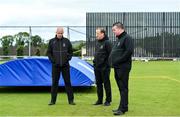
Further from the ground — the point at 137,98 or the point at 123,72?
the point at 123,72

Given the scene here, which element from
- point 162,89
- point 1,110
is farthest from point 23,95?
point 162,89

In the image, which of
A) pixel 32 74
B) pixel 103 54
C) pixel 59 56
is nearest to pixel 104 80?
pixel 103 54

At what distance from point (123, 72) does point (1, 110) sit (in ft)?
8.98

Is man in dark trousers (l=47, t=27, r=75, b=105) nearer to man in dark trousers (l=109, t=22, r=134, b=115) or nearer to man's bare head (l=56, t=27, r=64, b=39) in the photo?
man's bare head (l=56, t=27, r=64, b=39)

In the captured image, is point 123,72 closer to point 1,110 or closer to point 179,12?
point 1,110

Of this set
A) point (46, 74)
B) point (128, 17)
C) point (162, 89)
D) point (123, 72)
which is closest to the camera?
point (123, 72)

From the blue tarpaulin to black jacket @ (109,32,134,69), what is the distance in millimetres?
3680

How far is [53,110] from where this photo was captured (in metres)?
11.2

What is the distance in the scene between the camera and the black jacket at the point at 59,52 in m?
12.0

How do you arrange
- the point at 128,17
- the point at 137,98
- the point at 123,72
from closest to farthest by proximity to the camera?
the point at 123,72 < the point at 137,98 < the point at 128,17

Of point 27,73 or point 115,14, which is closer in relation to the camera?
point 27,73


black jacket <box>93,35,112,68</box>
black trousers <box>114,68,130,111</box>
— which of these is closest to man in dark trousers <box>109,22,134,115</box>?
black trousers <box>114,68,130,111</box>

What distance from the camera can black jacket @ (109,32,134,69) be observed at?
10.5 meters

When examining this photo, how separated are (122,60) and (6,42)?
88.1 ft
